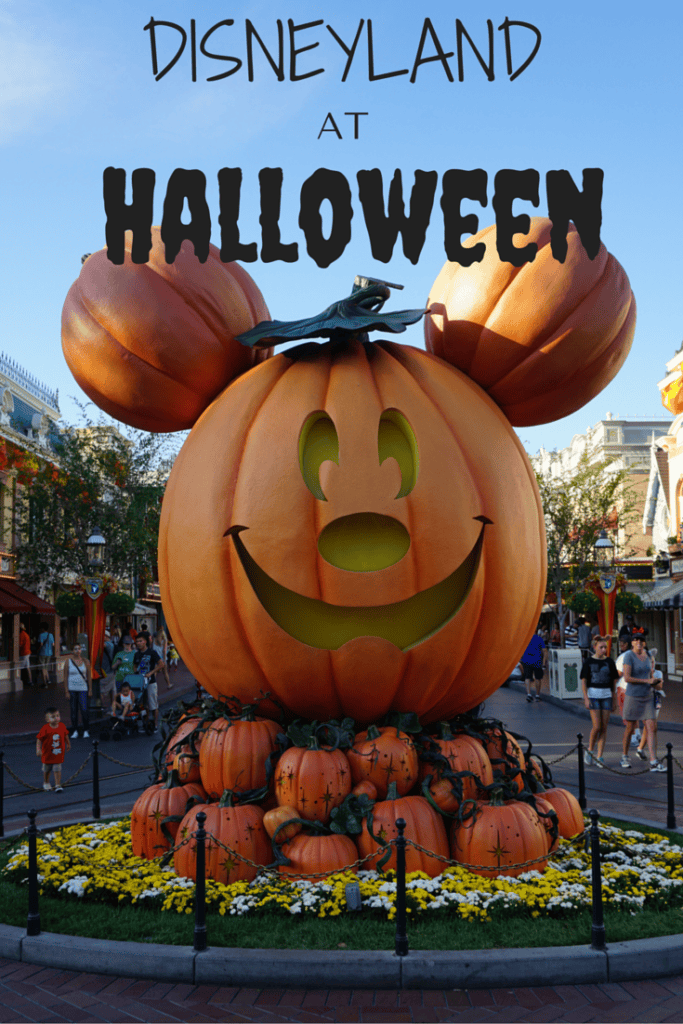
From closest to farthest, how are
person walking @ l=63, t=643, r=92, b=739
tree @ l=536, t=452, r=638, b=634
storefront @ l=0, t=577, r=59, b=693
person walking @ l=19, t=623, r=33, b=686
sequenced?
person walking @ l=63, t=643, r=92, b=739
storefront @ l=0, t=577, r=59, b=693
person walking @ l=19, t=623, r=33, b=686
tree @ l=536, t=452, r=638, b=634

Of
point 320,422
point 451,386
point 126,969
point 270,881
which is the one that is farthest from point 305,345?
point 126,969

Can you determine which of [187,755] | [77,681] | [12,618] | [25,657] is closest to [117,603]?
[25,657]

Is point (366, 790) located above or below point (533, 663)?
above

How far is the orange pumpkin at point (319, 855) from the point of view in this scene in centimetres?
520

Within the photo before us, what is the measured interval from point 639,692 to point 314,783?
245 inches

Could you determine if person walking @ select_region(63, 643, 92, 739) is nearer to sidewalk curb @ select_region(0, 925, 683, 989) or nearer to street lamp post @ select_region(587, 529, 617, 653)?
sidewalk curb @ select_region(0, 925, 683, 989)

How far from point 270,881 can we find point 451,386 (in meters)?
3.36

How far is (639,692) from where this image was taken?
10.3 metres

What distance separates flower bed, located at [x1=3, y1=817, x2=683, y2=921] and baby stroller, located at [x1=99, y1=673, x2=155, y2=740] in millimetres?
8345

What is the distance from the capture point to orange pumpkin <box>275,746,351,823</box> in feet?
17.4

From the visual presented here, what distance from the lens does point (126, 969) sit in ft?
14.7

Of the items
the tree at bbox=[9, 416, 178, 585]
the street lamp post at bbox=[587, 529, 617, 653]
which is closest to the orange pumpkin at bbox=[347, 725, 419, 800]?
the street lamp post at bbox=[587, 529, 617, 653]

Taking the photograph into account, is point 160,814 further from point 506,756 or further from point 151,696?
point 151,696

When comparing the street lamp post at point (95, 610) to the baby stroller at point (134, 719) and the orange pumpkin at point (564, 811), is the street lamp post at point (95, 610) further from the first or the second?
the orange pumpkin at point (564, 811)
